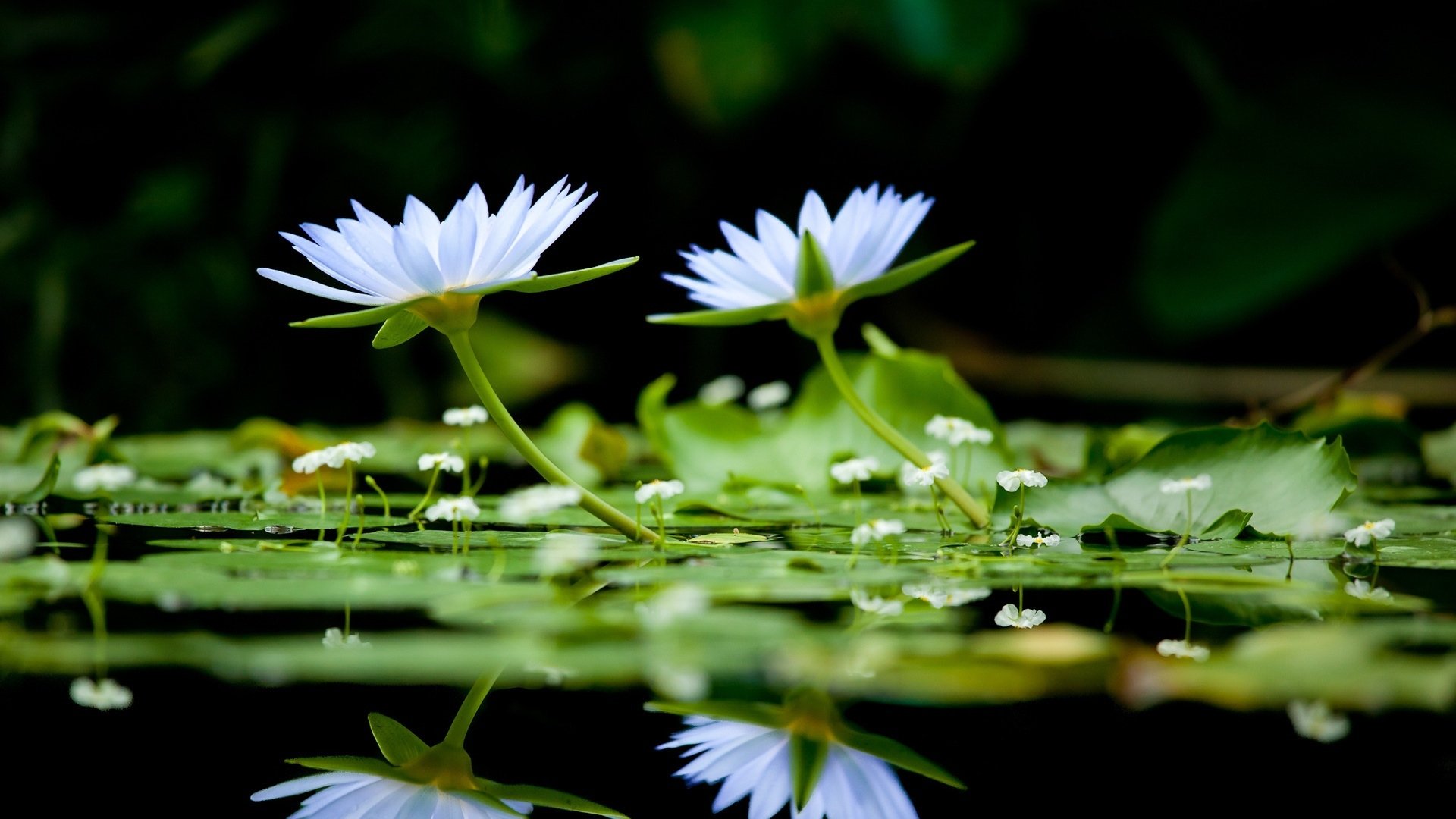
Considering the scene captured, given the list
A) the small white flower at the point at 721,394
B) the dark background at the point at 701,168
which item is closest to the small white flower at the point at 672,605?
the small white flower at the point at 721,394

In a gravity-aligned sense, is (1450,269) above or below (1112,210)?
below

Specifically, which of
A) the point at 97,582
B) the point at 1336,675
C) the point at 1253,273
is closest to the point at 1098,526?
the point at 1336,675

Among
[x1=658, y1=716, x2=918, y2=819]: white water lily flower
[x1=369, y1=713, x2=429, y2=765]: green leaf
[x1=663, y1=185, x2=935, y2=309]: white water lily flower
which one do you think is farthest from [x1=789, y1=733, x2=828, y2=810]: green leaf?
[x1=663, y1=185, x2=935, y2=309]: white water lily flower

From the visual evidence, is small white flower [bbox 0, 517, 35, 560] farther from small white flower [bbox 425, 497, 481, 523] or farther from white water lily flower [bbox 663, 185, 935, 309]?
white water lily flower [bbox 663, 185, 935, 309]

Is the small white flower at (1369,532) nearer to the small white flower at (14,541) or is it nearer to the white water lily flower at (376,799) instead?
the white water lily flower at (376,799)

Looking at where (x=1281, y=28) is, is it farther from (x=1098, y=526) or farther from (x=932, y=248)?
(x=1098, y=526)

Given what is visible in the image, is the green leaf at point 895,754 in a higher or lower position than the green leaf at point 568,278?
lower
